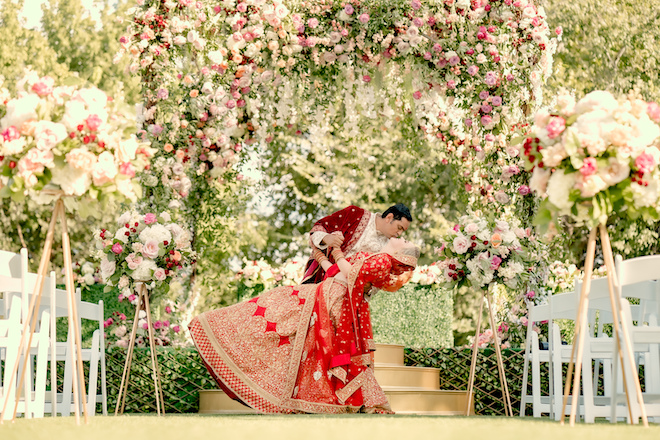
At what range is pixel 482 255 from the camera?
247 inches

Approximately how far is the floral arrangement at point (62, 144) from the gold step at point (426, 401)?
3.60 metres

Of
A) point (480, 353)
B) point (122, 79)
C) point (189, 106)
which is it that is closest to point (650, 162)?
point (480, 353)

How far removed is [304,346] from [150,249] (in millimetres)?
1376

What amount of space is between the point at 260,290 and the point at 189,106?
221 cm

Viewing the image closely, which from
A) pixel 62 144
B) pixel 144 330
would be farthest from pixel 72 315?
pixel 144 330

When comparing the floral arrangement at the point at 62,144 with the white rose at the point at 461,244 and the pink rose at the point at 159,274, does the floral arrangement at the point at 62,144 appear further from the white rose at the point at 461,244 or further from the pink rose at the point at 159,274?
the white rose at the point at 461,244

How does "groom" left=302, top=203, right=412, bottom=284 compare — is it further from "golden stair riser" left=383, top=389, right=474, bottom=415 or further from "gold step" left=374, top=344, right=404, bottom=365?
"gold step" left=374, top=344, right=404, bottom=365

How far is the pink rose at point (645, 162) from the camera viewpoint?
3.82 m

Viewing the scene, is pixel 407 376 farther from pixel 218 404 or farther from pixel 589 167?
pixel 589 167

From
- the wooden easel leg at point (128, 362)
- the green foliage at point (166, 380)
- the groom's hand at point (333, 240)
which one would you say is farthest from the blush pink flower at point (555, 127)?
the green foliage at point (166, 380)

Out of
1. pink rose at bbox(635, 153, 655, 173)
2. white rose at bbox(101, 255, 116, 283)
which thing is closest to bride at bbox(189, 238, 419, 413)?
white rose at bbox(101, 255, 116, 283)

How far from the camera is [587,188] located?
151 inches

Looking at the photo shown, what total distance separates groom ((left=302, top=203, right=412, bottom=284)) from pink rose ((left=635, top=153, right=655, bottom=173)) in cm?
284

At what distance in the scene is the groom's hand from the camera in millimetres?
6539
